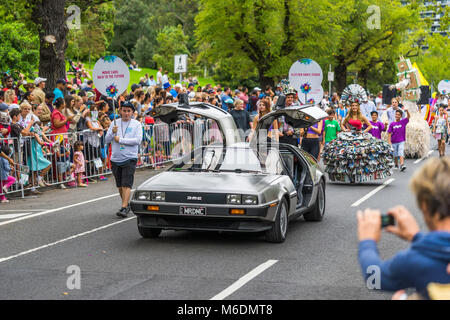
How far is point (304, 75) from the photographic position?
66.8 feet

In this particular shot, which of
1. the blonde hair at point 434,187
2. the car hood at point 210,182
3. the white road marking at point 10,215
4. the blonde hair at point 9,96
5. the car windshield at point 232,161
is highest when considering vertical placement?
the blonde hair at point 434,187

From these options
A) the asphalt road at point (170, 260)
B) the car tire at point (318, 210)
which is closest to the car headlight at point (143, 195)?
the asphalt road at point (170, 260)

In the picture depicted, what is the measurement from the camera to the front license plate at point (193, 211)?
9.26m

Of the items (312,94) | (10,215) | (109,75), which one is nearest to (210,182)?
(10,215)

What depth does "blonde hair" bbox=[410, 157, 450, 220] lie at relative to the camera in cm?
298

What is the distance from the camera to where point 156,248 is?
9.38m

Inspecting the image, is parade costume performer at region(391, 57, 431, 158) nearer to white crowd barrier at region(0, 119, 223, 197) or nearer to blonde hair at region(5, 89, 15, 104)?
white crowd barrier at region(0, 119, 223, 197)

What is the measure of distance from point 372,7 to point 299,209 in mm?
48748

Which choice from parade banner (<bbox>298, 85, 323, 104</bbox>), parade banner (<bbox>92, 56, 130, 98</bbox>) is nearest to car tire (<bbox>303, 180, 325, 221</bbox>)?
parade banner (<bbox>92, 56, 130, 98</bbox>)

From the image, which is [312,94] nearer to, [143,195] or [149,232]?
[149,232]

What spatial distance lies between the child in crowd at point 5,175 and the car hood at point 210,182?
17.3ft

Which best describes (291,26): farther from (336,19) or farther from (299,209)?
(299,209)

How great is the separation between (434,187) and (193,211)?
6.44m

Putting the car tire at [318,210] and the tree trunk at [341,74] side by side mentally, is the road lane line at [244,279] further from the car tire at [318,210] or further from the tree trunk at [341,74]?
the tree trunk at [341,74]
